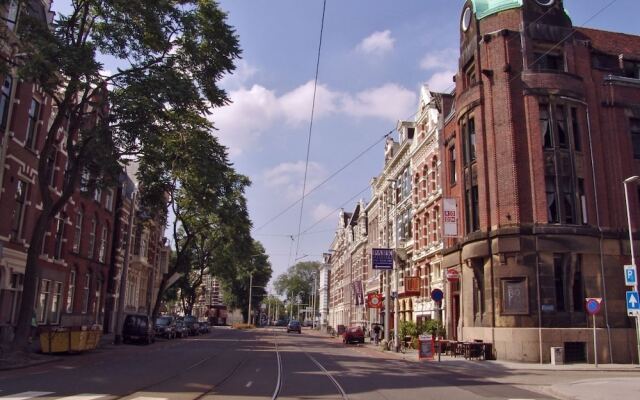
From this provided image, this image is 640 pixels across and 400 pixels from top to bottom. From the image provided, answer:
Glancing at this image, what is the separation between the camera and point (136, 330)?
112 feet

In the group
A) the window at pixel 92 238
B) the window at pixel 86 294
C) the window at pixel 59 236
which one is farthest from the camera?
the window at pixel 92 238

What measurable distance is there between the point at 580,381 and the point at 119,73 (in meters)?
19.9

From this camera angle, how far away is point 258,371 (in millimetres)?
17438

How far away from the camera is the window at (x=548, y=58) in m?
28.4

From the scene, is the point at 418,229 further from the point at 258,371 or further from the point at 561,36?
the point at 258,371

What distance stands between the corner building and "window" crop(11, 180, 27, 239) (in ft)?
75.9

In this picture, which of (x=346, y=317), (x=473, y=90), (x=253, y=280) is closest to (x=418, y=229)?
(x=473, y=90)

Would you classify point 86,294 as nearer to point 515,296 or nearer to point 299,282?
point 515,296

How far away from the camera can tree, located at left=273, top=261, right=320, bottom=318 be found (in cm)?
15150

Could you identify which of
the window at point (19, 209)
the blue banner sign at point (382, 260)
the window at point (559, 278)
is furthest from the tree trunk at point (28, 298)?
the window at point (559, 278)

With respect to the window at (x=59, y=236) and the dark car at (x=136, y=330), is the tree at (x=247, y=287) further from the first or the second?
the window at (x=59, y=236)

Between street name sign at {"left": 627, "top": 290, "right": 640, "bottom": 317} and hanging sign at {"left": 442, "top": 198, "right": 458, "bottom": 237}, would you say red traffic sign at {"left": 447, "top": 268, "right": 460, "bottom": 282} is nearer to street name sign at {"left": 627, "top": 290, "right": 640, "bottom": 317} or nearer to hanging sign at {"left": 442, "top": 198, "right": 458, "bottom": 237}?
hanging sign at {"left": 442, "top": 198, "right": 458, "bottom": 237}

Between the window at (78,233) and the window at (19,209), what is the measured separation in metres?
8.79

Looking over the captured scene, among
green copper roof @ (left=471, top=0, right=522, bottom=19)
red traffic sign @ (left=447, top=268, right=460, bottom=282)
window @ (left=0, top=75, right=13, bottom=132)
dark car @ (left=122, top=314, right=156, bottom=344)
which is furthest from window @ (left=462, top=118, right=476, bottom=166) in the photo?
window @ (left=0, top=75, right=13, bottom=132)
